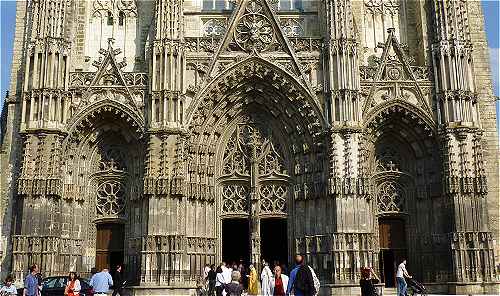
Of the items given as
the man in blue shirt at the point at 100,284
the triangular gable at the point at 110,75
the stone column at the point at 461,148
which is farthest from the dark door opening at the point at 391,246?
the man in blue shirt at the point at 100,284

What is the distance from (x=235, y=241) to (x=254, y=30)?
10.3 m

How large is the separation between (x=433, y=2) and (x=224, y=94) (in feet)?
35.8

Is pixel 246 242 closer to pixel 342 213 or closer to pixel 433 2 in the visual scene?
pixel 342 213

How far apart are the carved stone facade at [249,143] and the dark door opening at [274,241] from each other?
10.3 inches

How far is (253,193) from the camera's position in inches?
1025

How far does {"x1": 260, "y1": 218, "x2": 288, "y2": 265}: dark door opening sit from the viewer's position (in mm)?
26469

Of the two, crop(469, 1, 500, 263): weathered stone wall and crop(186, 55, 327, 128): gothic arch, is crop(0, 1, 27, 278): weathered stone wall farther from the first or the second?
crop(469, 1, 500, 263): weathered stone wall

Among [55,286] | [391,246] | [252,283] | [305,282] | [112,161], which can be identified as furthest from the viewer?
[112,161]

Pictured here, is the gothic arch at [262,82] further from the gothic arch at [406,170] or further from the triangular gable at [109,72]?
the triangular gable at [109,72]

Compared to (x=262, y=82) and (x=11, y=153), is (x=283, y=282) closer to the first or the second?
(x=262, y=82)

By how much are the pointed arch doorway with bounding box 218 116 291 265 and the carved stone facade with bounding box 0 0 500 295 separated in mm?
86

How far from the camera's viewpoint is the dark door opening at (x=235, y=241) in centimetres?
2669

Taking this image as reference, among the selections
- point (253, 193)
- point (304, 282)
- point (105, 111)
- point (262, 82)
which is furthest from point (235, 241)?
point (304, 282)

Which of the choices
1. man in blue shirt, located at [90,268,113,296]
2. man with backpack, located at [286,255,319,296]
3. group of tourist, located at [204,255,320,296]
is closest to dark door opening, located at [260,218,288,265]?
group of tourist, located at [204,255,320,296]
